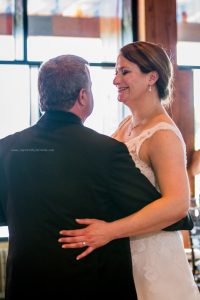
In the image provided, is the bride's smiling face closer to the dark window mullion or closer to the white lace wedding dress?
the white lace wedding dress

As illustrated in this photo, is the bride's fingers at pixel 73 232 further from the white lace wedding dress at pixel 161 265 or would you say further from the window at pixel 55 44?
the window at pixel 55 44

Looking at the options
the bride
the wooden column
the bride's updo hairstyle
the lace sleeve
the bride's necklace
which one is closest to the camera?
the bride

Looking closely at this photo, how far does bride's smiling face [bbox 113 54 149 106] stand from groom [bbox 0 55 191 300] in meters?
0.38

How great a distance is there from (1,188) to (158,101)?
71 centimetres

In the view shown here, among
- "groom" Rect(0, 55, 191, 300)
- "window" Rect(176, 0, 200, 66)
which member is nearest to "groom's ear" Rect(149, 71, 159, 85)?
"groom" Rect(0, 55, 191, 300)

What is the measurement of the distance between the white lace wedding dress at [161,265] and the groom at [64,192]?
290mm

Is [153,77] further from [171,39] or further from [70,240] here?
[171,39]

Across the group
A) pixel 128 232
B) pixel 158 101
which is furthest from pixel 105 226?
pixel 158 101

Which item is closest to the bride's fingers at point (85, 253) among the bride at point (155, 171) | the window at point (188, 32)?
the bride at point (155, 171)

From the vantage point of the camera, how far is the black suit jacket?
160 cm

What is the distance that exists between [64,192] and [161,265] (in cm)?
59

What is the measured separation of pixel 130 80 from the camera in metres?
2.05

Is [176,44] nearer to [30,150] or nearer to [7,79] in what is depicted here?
[7,79]

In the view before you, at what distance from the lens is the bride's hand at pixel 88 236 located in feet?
5.28
